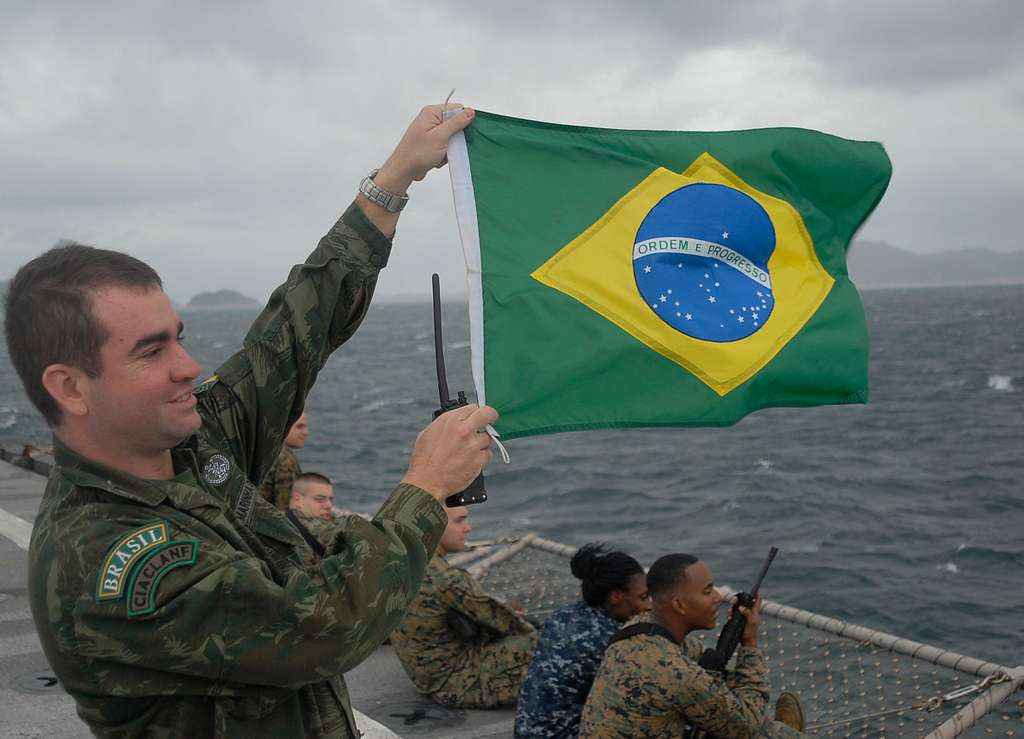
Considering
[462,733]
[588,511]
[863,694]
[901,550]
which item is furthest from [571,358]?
[588,511]

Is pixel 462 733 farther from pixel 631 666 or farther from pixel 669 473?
pixel 669 473

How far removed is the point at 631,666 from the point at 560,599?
374 centimetres

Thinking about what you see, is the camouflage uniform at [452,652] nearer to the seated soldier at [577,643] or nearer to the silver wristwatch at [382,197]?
the seated soldier at [577,643]

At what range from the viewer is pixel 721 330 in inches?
152

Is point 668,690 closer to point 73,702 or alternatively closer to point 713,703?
point 713,703

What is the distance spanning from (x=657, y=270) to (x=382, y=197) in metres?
1.21

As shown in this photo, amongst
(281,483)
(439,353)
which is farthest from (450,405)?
(281,483)

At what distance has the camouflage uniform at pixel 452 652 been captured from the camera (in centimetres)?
612

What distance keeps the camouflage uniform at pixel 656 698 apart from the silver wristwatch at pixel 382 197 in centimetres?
253

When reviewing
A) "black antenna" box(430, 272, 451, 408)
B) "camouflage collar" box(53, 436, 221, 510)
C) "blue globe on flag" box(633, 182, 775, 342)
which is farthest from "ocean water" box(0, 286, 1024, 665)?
"camouflage collar" box(53, 436, 221, 510)

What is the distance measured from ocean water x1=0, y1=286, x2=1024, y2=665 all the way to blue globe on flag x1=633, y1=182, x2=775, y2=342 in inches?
399

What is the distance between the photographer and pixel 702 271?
393 cm

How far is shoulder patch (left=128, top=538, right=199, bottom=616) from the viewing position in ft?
6.66

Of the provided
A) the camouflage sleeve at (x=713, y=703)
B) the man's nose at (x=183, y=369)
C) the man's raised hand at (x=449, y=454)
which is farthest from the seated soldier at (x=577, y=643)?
the man's nose at (x=183, y=369)
